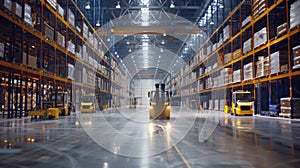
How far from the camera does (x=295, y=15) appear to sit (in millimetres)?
16781

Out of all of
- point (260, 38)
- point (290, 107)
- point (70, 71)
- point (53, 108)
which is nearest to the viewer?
point (290, 107)

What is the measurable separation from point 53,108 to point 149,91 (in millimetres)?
7011

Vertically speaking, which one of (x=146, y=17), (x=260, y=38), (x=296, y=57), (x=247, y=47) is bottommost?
(x=296, y=57)

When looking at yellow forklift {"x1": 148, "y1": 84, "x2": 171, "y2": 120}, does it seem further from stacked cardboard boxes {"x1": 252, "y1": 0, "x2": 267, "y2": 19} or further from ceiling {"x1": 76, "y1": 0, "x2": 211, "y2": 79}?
ceiling {"x1": 76, "y1": 0, "x2": 211, "y2": 79}

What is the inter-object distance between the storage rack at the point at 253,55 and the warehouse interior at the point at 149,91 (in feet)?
0.33

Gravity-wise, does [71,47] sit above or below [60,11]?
below

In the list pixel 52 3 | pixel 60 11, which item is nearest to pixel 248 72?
pixel 60 11

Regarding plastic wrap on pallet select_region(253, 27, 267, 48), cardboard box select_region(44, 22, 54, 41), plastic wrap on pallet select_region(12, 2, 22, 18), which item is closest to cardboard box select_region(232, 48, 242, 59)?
plastic wrap on pallet select_region(253, 27, 267, 48)

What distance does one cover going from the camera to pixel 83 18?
31531 mm

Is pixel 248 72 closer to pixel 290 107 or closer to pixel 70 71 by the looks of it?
pixel 290 107

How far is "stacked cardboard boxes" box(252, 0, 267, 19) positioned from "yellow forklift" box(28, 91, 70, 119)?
1621 centimetres

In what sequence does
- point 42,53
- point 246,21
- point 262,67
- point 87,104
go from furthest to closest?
point 87,104 < point 246,21 < point 262,67 < point 42,53

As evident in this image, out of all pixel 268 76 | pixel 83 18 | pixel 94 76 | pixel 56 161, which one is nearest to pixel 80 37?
pixel 83 18

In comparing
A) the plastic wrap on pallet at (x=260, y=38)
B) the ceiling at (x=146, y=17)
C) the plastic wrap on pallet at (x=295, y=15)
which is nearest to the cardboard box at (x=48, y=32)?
the ceiling at (x=146, y=17)
